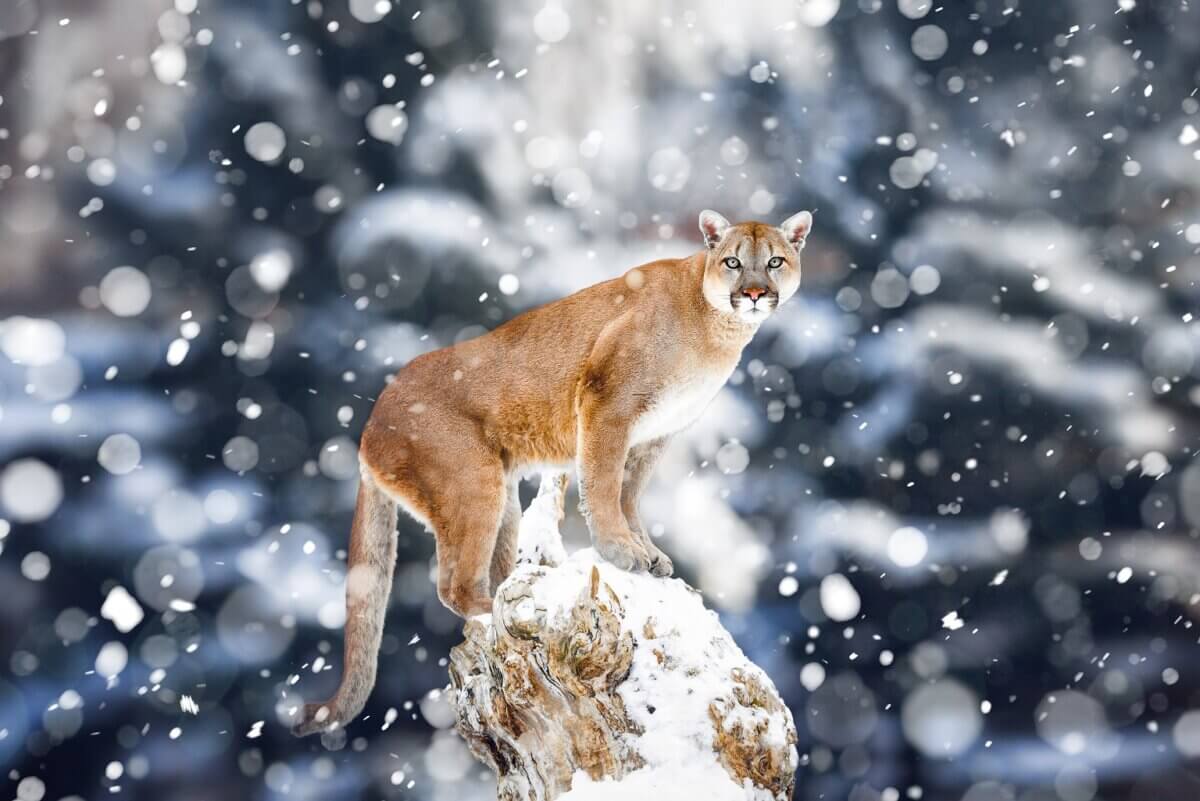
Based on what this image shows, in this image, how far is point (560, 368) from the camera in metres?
5.13

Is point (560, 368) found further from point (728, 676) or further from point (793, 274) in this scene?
point (728, 676)

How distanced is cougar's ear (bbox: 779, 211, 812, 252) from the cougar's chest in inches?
27.9

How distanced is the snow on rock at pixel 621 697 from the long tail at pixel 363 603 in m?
0.75

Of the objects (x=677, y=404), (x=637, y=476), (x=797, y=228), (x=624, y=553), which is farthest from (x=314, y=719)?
(x=797, y=228)

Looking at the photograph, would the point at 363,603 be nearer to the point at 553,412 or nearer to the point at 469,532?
the point at 469,532

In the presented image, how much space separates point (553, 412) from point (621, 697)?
148 cm

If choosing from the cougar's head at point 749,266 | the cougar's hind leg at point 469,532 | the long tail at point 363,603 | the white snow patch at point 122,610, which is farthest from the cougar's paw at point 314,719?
the white snow patch at point 122,610

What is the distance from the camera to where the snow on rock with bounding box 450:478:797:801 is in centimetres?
417

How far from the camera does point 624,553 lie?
4703mm

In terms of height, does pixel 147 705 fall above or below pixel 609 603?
below

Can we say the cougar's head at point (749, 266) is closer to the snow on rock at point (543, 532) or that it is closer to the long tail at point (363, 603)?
the snow on rock at point (543, 532)

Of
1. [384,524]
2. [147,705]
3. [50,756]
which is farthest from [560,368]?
[50,756]

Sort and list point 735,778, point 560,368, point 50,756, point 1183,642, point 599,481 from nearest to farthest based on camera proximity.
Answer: point 735,778, point 599,481, point 560,368, point 50,756, point 1183,642

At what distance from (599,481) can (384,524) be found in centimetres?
124
